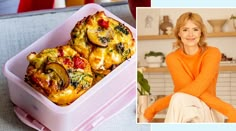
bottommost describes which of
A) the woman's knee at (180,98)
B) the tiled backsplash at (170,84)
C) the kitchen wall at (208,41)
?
the woman's knee at (180,98)

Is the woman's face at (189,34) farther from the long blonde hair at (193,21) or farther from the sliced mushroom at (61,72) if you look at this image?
the sliced mushroom at (61,72)

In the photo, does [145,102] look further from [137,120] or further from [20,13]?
[20,13]

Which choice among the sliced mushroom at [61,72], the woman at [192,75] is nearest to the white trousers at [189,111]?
the woman at [192,75]

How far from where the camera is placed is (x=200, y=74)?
405mm

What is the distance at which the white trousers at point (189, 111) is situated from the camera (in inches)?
15.9

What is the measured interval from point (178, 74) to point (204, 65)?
26 mm

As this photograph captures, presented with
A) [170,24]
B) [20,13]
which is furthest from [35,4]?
[170,24]

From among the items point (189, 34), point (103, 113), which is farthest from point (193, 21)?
point (103, 113)

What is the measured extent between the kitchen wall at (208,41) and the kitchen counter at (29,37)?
0.12 feet

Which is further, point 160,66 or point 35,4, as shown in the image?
point 35,4

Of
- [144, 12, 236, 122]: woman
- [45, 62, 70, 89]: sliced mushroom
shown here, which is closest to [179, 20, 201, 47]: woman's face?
[144, 12, 236, 122]: woman

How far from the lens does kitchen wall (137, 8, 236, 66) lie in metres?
0.40

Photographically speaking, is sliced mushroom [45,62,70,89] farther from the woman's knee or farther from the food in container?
the woman's knee

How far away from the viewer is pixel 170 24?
0.41 meters
